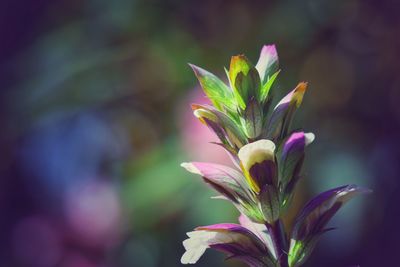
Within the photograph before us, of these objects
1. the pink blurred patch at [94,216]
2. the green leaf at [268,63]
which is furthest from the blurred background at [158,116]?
the green leaf at [268,63]

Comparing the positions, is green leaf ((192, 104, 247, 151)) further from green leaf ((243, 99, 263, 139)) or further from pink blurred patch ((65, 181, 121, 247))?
pink blurred patch ((65, 181, 121, 247))

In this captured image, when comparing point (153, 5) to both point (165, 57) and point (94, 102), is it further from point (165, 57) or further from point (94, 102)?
point (94, 102)

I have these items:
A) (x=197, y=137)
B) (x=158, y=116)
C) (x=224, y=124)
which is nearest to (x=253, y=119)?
(x=224, y=124)

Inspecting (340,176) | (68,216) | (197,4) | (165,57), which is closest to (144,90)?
(165,57)

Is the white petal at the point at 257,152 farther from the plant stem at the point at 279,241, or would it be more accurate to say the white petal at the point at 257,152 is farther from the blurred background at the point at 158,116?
the blurred background at the point at 158,116

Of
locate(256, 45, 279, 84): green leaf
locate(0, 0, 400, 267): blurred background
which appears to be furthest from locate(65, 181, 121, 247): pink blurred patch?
locate(256, 45, 279, 84): green leaf

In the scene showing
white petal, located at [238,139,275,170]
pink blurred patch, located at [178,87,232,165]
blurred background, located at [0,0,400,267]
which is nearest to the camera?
white petal, located at [238,139,275,170]

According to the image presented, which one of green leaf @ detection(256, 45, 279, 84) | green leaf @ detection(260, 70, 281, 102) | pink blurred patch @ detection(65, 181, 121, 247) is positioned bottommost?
pink blurred patch @ detection(65, 181, 121, 247)
